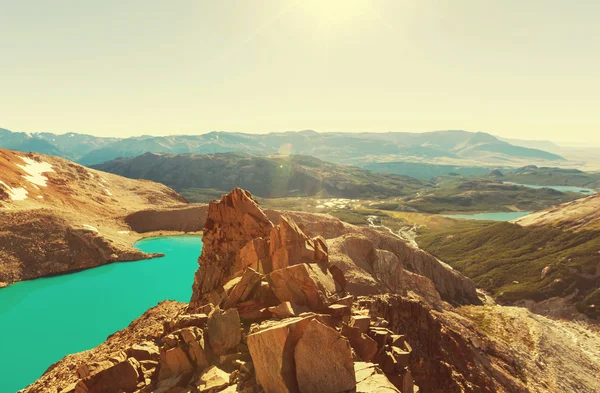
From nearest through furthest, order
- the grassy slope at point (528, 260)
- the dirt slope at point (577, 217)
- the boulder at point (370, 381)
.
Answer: the boulder at point (370, 381) < the grassy slope at point (528, 260) < the dirt slope at point (577, 217)

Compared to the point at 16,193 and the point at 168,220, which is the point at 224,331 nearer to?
the point at 168,220

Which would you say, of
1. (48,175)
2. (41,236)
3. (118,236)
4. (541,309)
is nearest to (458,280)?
(541,309)

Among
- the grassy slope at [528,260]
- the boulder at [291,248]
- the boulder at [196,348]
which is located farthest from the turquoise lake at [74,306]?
the grassy slope at [528,260]

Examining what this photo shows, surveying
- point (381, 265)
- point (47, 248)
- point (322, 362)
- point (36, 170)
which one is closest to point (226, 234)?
point (322, 362)

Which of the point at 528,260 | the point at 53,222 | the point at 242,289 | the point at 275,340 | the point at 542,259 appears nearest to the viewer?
the point at 275,340

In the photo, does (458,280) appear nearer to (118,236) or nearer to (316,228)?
(316,228)

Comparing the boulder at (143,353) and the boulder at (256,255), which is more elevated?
the boulder at (256,255)

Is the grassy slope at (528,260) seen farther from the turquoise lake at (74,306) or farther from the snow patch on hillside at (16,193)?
the snow patch on hillside at (16,193)
